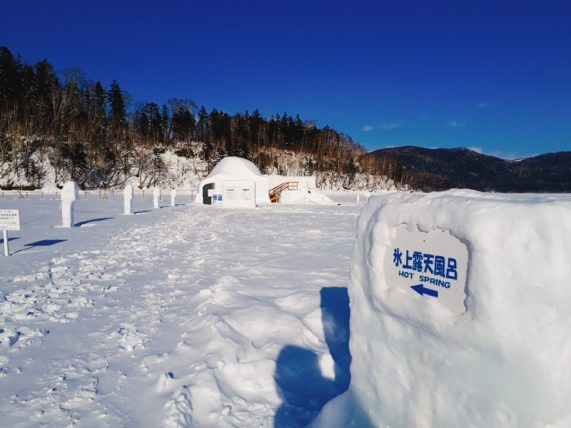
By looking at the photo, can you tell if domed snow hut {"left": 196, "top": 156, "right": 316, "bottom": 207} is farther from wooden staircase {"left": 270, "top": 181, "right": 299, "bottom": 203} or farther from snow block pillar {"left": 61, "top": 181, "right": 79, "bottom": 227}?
snow block pillar {"left": 61, "top": 181, "right": 79, "bottom": 227}

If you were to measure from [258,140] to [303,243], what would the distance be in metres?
63.9

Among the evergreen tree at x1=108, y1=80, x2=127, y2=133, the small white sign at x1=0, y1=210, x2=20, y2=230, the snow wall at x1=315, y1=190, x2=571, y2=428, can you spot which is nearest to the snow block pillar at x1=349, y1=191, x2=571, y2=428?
the snow wall at x1=315, y1=190, x2=571, y2=428

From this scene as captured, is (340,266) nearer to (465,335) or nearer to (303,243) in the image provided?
(303,243)

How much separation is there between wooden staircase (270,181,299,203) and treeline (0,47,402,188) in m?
26.4

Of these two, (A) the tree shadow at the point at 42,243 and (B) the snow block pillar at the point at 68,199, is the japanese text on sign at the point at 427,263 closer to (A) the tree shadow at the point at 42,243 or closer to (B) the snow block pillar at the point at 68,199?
(A) the tree shadow at the point at 42,243

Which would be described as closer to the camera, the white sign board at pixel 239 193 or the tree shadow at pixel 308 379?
the tree shadow at pixel 308 379

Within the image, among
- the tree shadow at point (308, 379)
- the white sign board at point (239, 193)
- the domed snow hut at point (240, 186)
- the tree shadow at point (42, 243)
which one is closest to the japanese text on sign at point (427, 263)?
the tree shadow at point (308, 379)

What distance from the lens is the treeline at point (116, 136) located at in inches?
1679

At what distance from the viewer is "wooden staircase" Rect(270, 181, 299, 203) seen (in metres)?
33.3

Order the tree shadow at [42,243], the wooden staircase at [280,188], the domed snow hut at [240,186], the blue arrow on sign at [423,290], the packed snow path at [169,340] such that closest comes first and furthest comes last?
the blue arrow on sign at [423,290] → the packed snow path at [169,340] → the tree shadow at [42,243] → the domed snow hut at [240,186] → the wooden staircase at [280,188]

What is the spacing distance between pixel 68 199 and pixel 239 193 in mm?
14880

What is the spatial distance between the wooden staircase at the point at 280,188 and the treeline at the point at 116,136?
86.5 ft

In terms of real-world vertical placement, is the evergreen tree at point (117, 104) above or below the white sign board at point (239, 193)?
above

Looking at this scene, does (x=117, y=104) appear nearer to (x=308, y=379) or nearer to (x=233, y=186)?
(x=233, y=186)
